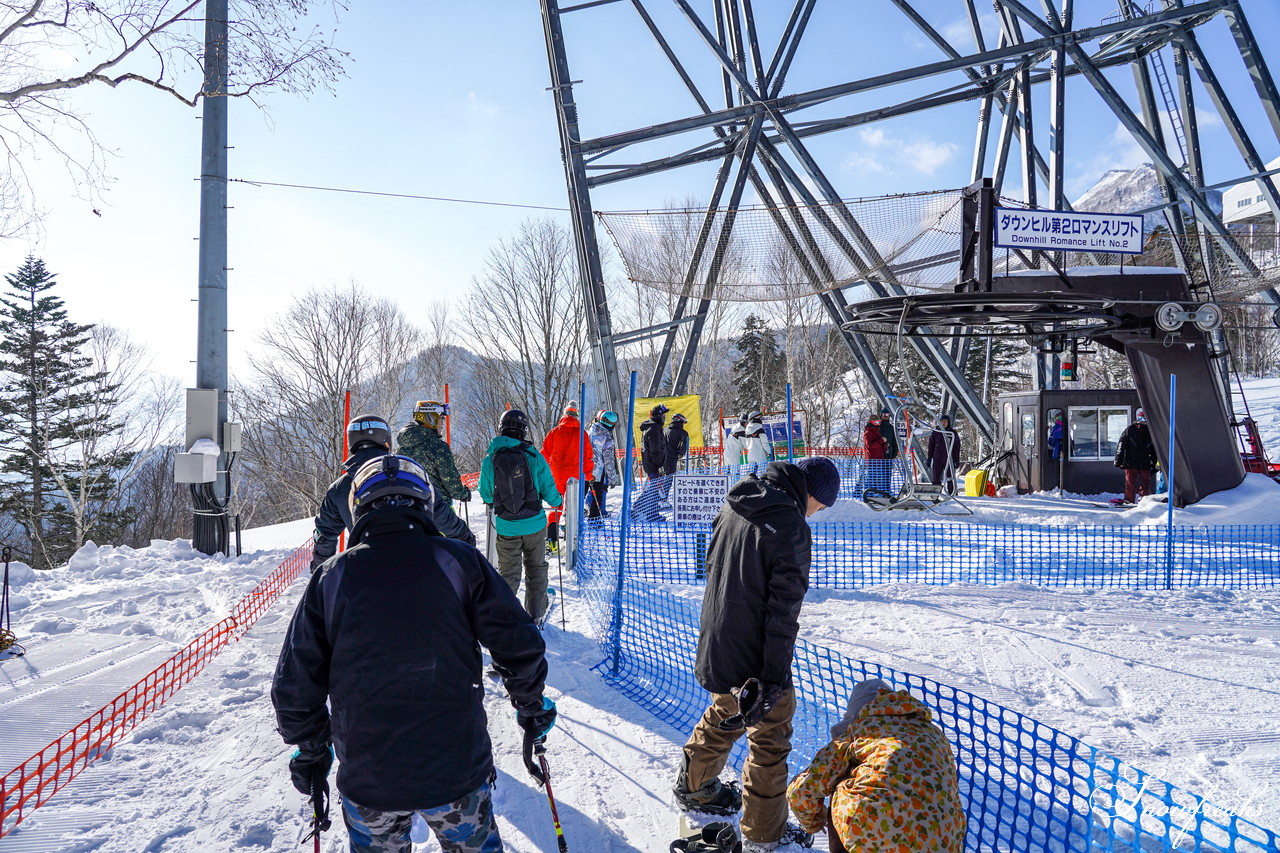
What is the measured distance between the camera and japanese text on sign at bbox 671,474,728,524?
6.59 meters

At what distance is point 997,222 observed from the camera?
8180 millimetres

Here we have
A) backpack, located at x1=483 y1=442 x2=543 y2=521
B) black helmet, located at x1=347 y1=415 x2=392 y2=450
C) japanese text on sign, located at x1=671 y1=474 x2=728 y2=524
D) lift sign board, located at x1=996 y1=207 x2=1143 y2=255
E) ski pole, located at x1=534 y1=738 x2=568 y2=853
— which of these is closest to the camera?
ski pole, located at x1=534 y1=738 x2=568 y2=853

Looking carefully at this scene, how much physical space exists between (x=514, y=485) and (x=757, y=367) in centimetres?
3760

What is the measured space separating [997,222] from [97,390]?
3621cm

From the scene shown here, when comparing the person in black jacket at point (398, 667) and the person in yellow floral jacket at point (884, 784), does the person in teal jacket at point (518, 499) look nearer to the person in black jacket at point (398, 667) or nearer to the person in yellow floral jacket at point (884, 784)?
the person in black jacket at point (398, 667)

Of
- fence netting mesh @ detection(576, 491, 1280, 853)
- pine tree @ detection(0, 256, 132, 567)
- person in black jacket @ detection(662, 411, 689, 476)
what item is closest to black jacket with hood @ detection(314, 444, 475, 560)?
A: fence netting mesh @ detection(576, 491, 1280, 853)

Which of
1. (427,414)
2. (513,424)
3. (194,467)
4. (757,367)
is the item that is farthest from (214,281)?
(757,367)

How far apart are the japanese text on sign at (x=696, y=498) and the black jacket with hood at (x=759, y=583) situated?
332 centimetres

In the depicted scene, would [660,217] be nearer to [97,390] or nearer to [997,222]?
[997,222]

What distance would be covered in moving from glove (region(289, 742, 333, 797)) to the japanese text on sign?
445cm

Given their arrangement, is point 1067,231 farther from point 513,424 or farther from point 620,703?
point 620,703

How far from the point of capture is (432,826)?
229 cm

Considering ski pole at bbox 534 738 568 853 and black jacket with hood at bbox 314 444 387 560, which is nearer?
ski pole at bbox 534 738 568 853

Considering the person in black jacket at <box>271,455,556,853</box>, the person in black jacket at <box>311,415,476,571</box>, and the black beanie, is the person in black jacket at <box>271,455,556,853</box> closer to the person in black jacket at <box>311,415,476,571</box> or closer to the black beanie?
the black beanie
